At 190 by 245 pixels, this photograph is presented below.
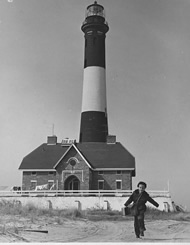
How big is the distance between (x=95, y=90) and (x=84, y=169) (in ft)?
12.0

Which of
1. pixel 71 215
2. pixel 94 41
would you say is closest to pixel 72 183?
pixel 94 41

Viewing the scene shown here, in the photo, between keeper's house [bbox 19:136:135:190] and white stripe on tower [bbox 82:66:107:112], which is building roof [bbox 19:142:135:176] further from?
white stripe on tower [bbox 82:66:107:112]

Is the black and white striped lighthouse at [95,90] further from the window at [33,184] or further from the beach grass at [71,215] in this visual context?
the beach grass at [71,215]

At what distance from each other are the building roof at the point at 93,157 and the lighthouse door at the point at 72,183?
0.90 metres

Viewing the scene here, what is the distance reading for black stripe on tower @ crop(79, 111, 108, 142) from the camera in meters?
16.6

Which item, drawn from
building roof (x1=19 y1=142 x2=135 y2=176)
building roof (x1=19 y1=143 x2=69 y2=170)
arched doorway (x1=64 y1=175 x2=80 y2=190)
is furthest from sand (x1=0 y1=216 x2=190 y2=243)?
building roof (x1=19 y1=143 x2=69 y2=170)

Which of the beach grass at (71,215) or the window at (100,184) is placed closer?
the beach grass at (71,215)

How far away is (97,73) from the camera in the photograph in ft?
55.2

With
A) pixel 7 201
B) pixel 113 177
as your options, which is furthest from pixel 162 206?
pixel 7 201

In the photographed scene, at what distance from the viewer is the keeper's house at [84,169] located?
52.4 feet

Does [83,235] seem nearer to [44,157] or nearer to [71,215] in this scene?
[71,215]

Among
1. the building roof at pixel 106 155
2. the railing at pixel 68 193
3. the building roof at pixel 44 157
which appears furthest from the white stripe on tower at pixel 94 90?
the railing at pixel 68 193

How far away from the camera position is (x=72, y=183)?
16.4 metres

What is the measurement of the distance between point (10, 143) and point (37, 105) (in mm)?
1058
